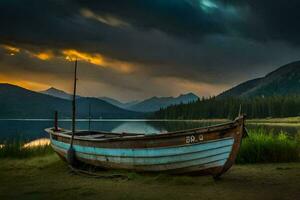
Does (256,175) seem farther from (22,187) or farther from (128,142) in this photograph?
(22,187)

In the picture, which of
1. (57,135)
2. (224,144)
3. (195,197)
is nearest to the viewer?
(195,197)

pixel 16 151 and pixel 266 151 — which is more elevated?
pixel 266 151

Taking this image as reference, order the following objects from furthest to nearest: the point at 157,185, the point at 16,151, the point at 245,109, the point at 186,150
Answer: the point at 245,109
the point at 16,151
the point at 186,150
the point at 157,185

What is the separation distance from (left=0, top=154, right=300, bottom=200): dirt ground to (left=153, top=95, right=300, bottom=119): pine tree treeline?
11901cm

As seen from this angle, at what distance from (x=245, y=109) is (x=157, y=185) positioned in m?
137

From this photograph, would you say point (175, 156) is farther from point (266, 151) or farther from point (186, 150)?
point (266, 151)

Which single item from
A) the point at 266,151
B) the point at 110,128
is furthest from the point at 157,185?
the point at 110,128

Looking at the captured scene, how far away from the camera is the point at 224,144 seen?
1055 centimetres

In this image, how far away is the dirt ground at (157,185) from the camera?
9.06 meters

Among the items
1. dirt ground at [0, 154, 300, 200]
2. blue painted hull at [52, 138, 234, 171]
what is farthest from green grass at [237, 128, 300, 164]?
blue painted hull at [52, 138, 234, 171]

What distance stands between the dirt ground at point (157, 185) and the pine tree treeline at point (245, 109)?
119 meters

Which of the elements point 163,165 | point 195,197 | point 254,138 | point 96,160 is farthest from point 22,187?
point 254,138

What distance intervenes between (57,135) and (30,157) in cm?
396

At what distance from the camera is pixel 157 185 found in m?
10.4
